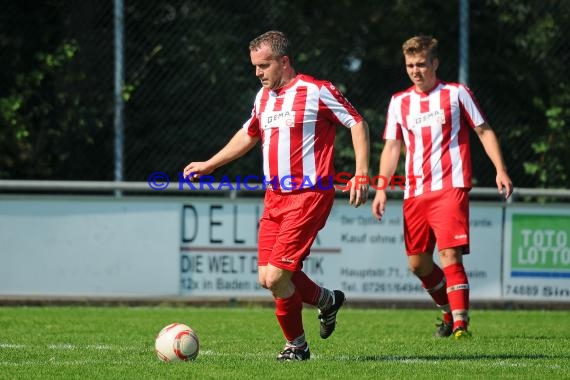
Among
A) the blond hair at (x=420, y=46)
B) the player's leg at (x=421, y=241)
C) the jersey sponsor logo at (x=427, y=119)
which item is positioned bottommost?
the player's leg at (x=421, y=241)

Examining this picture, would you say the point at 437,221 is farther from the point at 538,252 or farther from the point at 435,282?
the point at 538,252

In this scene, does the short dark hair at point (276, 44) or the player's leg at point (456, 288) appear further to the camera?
the player's leg at point (456, 288)

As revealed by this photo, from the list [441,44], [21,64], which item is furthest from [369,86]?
[21,64]

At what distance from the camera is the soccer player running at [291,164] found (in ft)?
20.9

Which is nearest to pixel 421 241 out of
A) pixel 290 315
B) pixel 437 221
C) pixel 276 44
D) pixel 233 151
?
pixel 437 221

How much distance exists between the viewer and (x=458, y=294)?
26.0 ft

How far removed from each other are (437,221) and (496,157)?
0.62m

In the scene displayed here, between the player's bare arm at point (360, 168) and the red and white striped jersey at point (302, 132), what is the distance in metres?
0.08

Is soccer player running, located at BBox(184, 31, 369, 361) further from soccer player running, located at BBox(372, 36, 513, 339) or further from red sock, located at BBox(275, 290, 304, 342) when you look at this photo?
soccer player running, located at BBox(372, 36, 513, 339)

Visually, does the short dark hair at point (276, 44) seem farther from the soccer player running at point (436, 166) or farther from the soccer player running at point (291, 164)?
the soccer player running at point (436, 166)

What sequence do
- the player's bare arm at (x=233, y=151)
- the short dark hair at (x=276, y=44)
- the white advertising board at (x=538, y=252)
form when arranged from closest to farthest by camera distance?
1. the short dark hair at (x=276, y=44)
2. the player's bare arm at (x=233, y=151)
3. the white advertising board at (x=538, y=252)

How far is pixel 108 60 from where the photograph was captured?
12.0m

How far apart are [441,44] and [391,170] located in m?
4.88

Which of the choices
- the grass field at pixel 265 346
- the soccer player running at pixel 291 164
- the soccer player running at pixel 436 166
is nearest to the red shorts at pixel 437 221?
the soccer player running at pixel 436 166
